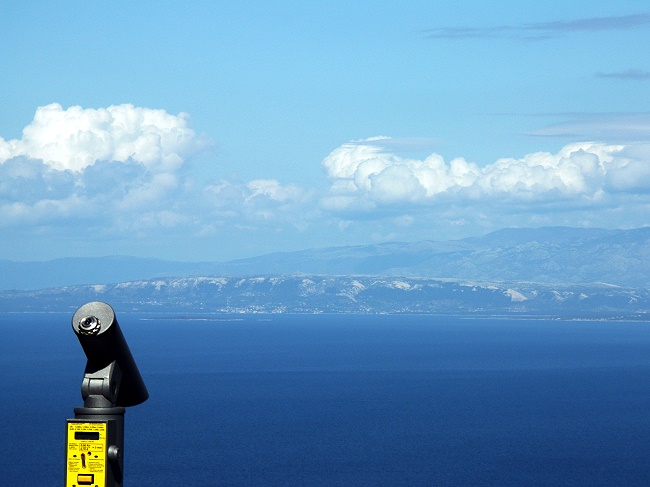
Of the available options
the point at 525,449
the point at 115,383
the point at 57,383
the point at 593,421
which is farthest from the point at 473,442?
the point at 115,383

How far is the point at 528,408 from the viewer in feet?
542

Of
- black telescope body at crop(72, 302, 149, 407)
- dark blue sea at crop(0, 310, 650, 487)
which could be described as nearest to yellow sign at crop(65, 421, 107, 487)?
black telescope body at crop(72, 302, 149, 407)

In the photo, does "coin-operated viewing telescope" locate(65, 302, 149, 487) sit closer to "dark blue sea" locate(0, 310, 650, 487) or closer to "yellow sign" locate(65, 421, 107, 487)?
"yellow sign" locate(65, 421, 107, 487)

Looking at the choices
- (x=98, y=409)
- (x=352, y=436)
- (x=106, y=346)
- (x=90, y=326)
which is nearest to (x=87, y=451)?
(x=98, y=409)

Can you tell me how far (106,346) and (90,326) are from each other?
0.86 feet

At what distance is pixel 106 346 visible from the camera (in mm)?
9742

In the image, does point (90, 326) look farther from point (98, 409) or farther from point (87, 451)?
point (87, 451)

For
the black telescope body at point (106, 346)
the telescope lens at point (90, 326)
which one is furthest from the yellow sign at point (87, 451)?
the telescope lens at point (90, 326)

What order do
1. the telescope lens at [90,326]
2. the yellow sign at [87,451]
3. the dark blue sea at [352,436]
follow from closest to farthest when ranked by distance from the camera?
1. the telescope lens at [90,326]
2. the yellow sign at [87,451]
3. the dark blue sea at [352,436]

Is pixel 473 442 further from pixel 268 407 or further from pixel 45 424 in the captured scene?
pixel 45 424

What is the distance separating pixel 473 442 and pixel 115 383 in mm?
121136

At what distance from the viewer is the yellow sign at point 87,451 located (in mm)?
9734

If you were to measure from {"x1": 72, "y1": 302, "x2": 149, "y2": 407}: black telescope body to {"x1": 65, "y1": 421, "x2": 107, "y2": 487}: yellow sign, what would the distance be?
38cm

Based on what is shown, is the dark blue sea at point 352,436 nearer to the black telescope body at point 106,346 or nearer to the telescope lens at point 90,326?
the black telescope body at point 106,346
